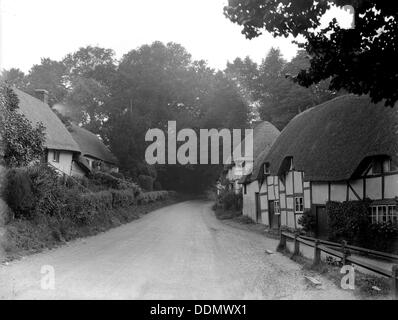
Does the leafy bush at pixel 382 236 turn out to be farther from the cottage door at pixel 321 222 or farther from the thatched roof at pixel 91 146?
the thatched roof at pixel 91 146

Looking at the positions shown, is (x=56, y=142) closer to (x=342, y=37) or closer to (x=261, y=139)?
(x=261, y=139)

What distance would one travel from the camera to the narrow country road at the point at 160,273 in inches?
342

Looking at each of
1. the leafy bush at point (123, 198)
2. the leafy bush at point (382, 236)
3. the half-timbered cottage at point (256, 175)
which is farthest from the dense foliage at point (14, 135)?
the half-timbered cottage at point (256, 175)

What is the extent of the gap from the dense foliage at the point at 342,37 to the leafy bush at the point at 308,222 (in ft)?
43.6

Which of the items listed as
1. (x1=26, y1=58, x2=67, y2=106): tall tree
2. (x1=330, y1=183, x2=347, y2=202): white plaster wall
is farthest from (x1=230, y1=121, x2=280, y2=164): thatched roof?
(x1=26, y1=58, x2=67, y2=106): tall tree

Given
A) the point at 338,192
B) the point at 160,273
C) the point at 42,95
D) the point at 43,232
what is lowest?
the point at 160,273

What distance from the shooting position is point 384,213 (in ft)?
53.0

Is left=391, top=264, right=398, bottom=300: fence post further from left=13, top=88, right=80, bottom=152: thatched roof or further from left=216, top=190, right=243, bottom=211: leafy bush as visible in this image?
left=216, top=190, right=243, bottom=211: leafy bush

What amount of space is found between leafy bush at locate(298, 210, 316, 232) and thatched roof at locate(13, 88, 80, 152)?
15.4 metres

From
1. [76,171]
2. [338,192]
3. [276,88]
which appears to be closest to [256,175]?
[338,192]

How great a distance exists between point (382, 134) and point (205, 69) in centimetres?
4031

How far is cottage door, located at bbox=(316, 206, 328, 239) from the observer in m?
19.6

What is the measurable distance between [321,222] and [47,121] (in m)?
18.8
